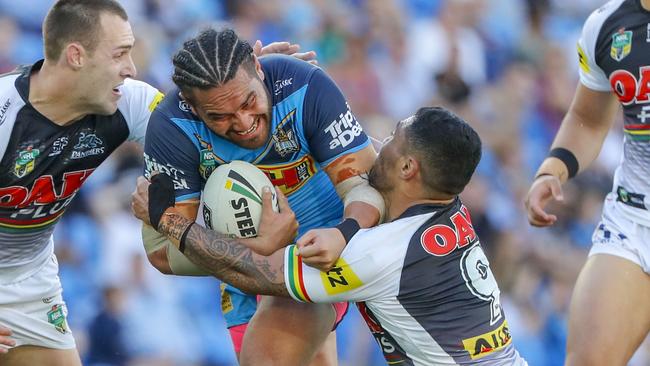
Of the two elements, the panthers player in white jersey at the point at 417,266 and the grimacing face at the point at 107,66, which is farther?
the grimacing face at the point at 107,66

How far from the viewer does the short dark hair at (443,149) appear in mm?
4492

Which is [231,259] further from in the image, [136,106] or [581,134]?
[581,134]

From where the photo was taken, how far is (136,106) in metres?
5.53

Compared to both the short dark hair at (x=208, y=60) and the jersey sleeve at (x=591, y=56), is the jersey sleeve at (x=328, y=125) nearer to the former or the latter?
the short dark hair at (x=208, y=60)

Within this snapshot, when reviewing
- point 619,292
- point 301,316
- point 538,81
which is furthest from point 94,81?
point 538,81

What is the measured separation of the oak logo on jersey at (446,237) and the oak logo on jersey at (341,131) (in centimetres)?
60

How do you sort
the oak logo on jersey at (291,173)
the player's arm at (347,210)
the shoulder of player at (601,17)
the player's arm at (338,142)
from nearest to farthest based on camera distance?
the player's arm at (347,210), the player's arm at (338,142), the oak logo on jersey at (291,173), the shoulder of player at (601,17)

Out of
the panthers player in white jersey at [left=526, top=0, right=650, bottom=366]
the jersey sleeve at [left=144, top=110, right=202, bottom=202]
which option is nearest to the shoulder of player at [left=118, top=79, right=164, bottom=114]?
the jersey sleeve at [left=144, top=110, right=202, bottom=202]

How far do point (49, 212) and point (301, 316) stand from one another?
5.03 ft

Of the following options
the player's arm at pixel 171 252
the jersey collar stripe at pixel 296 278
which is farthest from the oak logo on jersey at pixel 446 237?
the player's arm at pixel 171 252

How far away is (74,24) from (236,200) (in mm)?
1298

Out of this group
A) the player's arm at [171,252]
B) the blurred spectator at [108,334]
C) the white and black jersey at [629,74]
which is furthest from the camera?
the blurred spectator at [108,334]

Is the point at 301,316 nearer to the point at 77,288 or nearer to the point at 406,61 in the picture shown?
the point at 77,288

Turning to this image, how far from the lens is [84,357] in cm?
768
